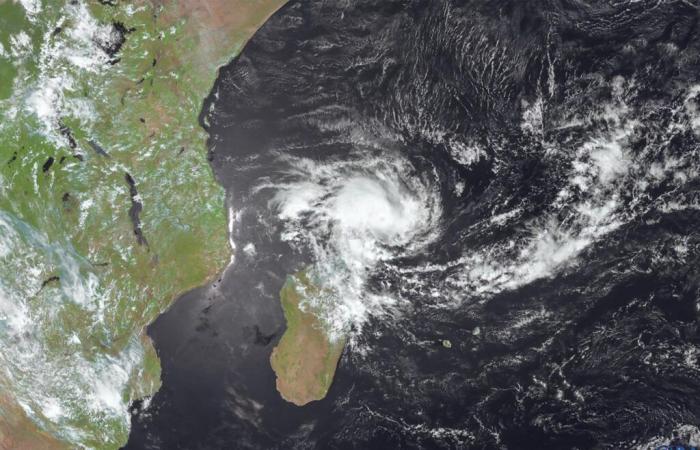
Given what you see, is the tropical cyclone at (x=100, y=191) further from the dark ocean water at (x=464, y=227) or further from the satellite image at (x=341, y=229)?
Result: the dark ocean water at (x=464, y=227)

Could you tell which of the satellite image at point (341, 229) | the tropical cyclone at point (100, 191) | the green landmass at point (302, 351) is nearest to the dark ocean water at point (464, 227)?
the satellite image at point (341, 229)

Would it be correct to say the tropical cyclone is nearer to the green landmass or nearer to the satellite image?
the satellite image

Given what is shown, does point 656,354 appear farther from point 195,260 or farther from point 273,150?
point 195,260

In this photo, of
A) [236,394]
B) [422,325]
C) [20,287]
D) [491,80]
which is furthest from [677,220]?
[20,287]

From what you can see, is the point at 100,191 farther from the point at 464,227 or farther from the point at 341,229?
the point at 464,227

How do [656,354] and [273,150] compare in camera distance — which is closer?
[656,354]

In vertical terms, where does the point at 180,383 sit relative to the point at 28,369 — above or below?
above
